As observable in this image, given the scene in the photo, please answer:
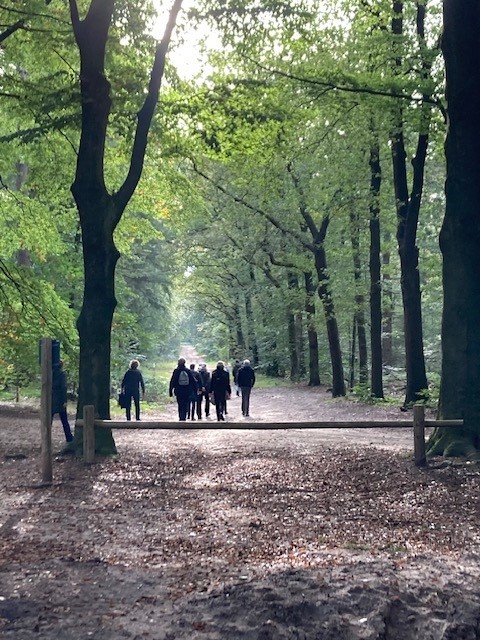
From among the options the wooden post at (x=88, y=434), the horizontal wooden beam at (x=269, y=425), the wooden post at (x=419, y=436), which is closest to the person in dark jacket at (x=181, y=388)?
the wooden post at (x=88, y=434)

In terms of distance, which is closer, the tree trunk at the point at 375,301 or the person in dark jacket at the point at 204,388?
the person in dark jacket at the point at 204,388

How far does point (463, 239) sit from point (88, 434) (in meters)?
6.34

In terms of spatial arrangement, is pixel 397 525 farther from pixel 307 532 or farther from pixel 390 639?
pixel 390 639

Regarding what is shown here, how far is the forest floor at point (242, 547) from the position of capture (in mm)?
4973

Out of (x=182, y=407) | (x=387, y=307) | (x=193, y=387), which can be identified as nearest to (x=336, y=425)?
(x=182, y=407)

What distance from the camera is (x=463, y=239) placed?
10.5 meters

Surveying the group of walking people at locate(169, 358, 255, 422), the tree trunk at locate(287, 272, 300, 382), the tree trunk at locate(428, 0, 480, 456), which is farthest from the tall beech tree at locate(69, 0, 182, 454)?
the tree trunk at locate(287, 272, 300, 382)

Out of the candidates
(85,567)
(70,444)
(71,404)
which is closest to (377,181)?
(71,404)

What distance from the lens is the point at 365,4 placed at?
1786cm

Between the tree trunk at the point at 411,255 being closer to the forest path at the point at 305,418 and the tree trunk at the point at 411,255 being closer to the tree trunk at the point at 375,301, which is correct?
the forest path at the point at 305,418

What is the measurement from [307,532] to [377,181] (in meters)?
18.3

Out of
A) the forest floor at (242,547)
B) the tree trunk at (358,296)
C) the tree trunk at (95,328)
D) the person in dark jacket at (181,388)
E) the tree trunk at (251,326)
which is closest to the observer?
the forest floor at (242,547)

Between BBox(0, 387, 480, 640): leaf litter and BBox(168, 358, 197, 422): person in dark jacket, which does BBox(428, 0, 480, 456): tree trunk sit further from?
BBox(168, 358, 197, 422): person in dark jacket

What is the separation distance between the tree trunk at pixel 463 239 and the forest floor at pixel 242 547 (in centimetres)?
100
